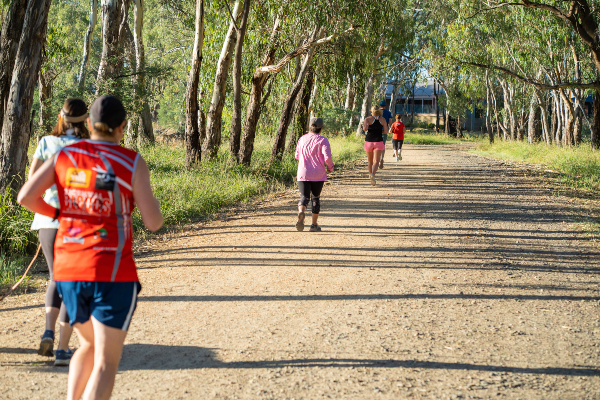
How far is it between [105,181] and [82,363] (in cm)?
87

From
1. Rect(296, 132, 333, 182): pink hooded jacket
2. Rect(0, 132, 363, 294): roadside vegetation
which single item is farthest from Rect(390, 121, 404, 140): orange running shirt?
Rect(296, 132, 333, 182): pink hooded jacket

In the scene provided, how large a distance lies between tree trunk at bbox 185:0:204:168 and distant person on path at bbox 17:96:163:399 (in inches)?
467

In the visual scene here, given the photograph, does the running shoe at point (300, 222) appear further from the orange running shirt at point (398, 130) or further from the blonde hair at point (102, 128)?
the orange running shirt at point (398, 130)

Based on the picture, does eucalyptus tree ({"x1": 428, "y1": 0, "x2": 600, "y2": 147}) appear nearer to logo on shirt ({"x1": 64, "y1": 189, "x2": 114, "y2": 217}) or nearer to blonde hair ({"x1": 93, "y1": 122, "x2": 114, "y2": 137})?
blonde hair ({"x1": 93, "y1": 122, "x2": 114, "y2": 137})

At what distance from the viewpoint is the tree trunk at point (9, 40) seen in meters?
7.98

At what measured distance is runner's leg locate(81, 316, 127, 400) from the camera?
2484 millimetres

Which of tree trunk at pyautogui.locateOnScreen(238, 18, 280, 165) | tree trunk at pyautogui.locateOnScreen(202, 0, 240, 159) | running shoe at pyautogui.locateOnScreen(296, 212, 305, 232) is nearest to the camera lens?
running shoe at pyautogui.locateOnScreen(296, 212, 305, 232)

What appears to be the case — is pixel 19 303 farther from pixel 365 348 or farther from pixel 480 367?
pixel 480 367

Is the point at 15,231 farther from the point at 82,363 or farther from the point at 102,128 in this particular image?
the point at 102,128

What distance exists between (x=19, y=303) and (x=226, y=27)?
41.4ft

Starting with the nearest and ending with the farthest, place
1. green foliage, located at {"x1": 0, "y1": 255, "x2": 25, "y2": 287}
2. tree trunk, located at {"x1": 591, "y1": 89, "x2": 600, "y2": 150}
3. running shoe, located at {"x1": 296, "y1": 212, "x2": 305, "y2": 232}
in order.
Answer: green foliage, located at {"x1": 0, "y1": 255, "x2": 25, "y2": 287} < running shoe, located at {"x1": 296, "y1": 212, "x2": 305, "y2": 232} < tree trunk, located at {"x1": 591, "y1": 89, "x2": 600, "y2": 150}

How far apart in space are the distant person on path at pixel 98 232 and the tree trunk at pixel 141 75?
1334 cm

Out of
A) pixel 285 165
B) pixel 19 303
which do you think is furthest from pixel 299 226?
pixel 285 165

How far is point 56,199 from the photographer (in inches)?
145
